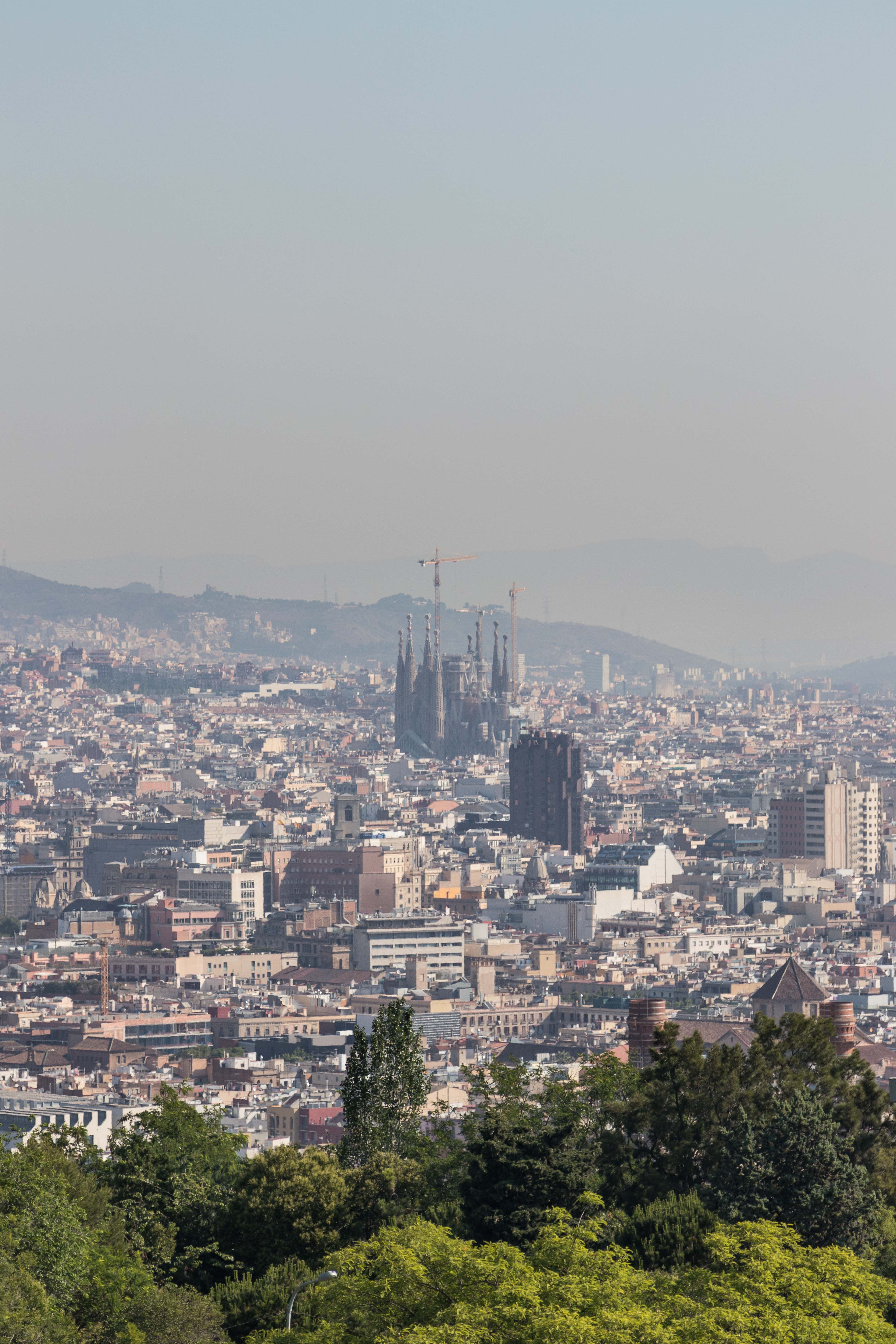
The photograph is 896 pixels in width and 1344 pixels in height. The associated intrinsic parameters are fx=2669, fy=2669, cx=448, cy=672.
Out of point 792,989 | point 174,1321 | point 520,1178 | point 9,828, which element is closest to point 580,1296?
point 174,1321

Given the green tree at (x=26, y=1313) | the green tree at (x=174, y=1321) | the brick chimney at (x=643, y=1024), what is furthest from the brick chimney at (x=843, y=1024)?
the green tree at (x=26, y=1313)

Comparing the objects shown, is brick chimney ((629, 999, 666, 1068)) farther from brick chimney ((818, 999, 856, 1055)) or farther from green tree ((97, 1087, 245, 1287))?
green tree ((97, 1087, 245, 1287))

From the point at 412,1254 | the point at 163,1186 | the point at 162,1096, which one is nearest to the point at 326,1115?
the point at 162,1096

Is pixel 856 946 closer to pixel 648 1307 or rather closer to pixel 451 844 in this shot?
pixel 451 844

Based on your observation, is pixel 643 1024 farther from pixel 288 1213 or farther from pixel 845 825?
pixel 845 825

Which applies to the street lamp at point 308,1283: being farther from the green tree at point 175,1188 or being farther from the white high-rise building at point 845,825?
the white high-rise building at point 845,825
